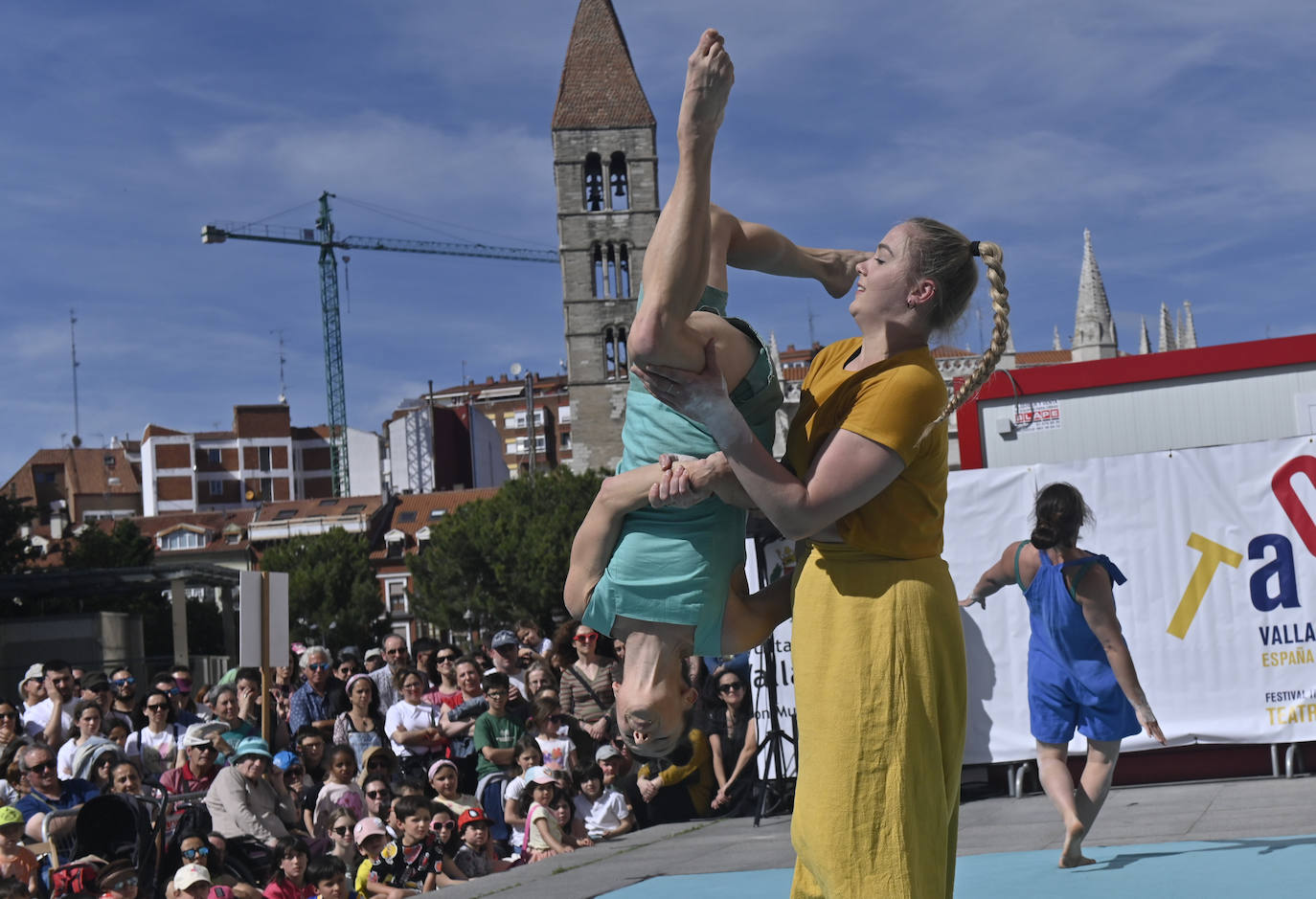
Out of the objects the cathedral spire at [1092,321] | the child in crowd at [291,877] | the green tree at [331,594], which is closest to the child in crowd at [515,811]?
the child in crowd at [291,877]

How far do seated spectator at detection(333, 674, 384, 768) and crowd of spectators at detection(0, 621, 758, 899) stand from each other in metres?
0.02

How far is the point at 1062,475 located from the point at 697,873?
17.5 feet

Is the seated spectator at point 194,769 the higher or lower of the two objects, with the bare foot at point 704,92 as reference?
lower

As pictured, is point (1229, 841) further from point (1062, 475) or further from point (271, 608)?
point (271, 608)

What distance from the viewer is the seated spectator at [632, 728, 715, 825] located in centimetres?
1076

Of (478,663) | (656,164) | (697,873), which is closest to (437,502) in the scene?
(656,164)

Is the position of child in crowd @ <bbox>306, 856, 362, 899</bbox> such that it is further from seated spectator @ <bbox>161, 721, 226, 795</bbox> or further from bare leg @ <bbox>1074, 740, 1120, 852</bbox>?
bare leg @ <bbox>1074, 740, 1120, 852</bbox>

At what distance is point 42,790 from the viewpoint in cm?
849

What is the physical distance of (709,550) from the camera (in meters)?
3.28

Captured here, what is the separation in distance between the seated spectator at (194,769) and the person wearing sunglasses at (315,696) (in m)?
2.03

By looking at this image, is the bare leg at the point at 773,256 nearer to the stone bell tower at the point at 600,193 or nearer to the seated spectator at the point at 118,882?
the seated spectator at the point at 118,882

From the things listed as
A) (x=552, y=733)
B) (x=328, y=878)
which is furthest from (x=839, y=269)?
(x=552, y=733)

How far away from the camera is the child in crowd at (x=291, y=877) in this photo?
312 inches

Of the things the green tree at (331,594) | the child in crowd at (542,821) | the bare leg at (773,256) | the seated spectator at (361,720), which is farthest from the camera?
the green tree at (331,594)
